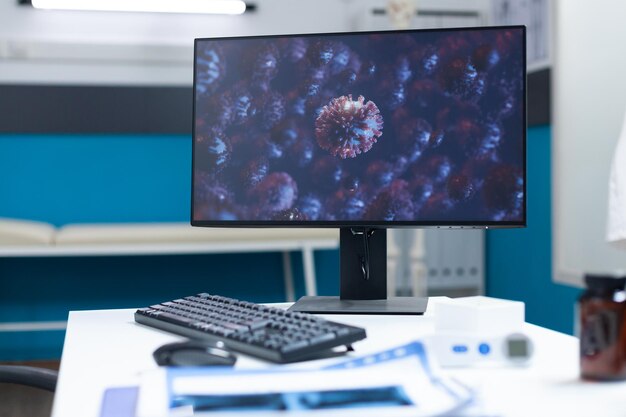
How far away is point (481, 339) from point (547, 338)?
0.79ft

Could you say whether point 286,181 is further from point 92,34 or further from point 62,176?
point 92,34

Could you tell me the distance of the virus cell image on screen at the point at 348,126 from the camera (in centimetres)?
127

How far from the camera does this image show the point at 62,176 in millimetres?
3279

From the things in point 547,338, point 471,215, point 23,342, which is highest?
point 471,215

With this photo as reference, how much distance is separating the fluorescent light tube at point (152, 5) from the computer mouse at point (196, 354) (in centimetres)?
292

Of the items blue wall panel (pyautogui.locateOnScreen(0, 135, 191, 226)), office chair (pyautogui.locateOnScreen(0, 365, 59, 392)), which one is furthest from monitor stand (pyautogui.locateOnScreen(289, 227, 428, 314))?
blue wall panel (pyautogui.locateOnScreen(0, 135, 191, 226))

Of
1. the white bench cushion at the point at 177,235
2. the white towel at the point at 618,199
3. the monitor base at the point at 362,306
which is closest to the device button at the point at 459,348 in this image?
the monitor base at the point at 362,306

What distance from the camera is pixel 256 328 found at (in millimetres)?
900

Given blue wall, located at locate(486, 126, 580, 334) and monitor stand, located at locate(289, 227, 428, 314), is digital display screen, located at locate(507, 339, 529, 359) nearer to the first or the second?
monitor stand, located at locate(289, 227, 428, 314)

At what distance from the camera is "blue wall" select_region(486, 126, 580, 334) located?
9.73ft

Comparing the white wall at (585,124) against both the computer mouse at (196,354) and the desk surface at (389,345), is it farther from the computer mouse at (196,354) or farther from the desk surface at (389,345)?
the computer mouse at (196,354)

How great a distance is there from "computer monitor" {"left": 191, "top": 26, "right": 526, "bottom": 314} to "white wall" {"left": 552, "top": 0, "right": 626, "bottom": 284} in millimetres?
1415

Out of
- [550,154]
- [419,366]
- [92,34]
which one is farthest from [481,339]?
[92,34]

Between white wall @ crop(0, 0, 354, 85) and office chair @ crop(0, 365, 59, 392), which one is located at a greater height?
white wall @ crop(0, 0, 354, 85)
